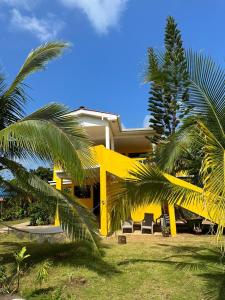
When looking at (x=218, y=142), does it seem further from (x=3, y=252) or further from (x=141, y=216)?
(x=141, y=216)

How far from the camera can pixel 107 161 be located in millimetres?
15172

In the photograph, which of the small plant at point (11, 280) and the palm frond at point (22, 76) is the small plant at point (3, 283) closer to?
the small plant at point (11, 280)

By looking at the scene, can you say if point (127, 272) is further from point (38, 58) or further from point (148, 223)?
point (148, 223)

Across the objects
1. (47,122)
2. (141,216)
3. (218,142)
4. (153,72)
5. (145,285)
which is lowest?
(145,285)

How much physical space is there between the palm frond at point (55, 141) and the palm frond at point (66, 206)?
1004 millimetres

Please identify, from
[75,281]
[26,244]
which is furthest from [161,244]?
[75,281]

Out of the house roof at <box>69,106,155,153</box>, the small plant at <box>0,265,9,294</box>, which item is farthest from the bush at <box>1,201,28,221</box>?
the small plant at <box>0,265,9,294</box>

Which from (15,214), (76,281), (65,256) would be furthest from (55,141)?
(15,214)

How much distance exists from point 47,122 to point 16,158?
169 cm

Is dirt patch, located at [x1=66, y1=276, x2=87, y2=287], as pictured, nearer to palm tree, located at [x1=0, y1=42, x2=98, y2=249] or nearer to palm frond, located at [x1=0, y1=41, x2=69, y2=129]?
palm tree, located at [x1=0, y1=42, x2=98, y2=249]

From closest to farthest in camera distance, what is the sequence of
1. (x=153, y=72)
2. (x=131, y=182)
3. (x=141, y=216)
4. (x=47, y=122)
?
(x=153, y=72) → (x=131, y=182) → (x=47, y=122) → (x=141, y=216)

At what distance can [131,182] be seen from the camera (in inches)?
289

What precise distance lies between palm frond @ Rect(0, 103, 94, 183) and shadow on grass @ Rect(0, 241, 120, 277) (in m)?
2.21

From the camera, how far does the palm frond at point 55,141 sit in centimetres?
739
